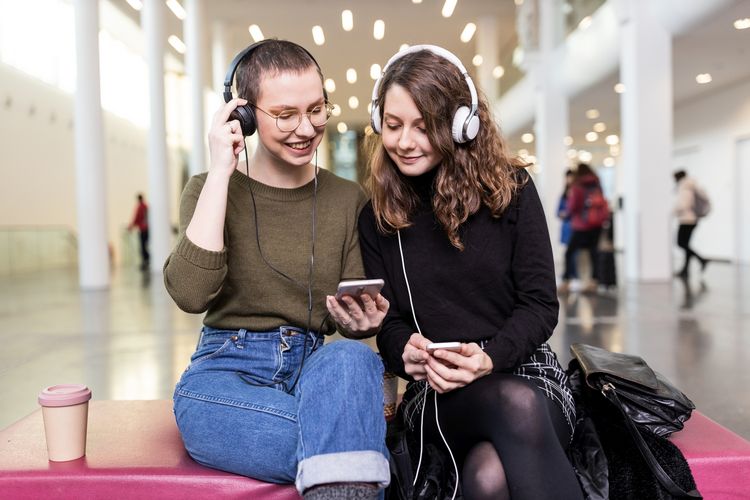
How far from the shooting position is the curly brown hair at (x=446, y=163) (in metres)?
2.03

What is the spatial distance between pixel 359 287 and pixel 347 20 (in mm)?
18096

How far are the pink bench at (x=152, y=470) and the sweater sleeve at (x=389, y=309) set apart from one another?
1.56ft

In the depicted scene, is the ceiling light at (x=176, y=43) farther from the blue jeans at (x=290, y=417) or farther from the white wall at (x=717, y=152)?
the blue jeans at (x=290, y=417)

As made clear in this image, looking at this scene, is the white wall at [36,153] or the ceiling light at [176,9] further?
the ceiling light at [176,9]

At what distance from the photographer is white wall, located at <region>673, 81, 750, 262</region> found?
1505 centimetres

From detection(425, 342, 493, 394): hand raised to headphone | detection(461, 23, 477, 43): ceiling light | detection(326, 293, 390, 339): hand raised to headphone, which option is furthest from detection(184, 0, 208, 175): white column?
detection(425, 342, 493, 394): hand raised to headphone

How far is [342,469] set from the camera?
1582mm

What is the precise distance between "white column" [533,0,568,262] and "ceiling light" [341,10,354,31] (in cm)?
493

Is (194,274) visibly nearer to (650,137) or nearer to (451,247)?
(451,247)

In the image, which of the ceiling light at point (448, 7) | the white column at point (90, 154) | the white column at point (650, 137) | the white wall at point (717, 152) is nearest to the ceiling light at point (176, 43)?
the ceiling light at point (448, 7)

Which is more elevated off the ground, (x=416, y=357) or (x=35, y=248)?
(x=35, y=248)

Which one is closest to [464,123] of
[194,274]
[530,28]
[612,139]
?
[194,274]

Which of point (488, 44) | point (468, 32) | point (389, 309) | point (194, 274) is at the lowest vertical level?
point (389, 309)

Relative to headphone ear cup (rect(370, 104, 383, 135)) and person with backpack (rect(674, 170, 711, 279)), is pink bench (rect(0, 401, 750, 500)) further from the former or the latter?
person with backpack (rect(674, 170, 711, 279))
